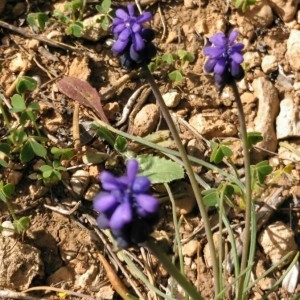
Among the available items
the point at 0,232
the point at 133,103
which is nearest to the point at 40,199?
the point at 0,232

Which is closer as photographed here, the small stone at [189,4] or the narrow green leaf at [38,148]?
the narrow green leaf at [38,148]

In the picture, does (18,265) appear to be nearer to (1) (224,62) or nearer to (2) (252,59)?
(1) (224,62)

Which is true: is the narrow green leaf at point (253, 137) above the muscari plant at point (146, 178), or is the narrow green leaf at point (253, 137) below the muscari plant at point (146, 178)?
below

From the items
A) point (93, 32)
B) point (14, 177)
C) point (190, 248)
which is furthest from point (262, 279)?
point (93, 32)

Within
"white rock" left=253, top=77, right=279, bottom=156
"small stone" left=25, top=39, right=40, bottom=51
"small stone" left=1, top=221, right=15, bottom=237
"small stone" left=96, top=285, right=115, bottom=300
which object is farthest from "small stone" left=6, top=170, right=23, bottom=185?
"white rock" left=253, top=77, right=279, bottom=156

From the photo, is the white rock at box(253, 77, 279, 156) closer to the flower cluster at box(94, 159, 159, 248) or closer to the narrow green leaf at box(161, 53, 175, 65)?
the narrow green leaf at box(161, 53, 175, 65)

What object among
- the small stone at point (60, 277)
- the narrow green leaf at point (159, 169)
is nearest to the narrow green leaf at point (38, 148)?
the narrow green leaf at point (159, 169)

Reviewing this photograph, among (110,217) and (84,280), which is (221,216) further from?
(110,217)

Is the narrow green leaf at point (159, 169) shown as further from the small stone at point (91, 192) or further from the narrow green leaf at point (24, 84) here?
the narrow green leaf at point (24, 84)
